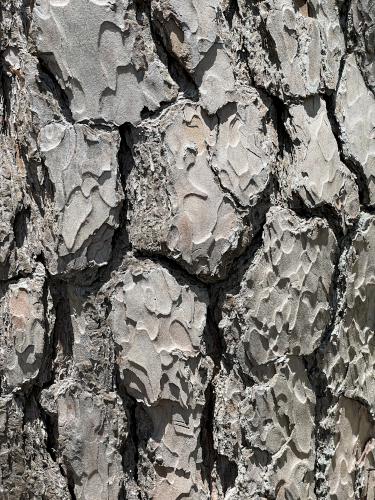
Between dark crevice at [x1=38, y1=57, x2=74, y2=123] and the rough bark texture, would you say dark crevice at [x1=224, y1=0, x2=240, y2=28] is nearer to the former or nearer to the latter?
the rough bark texture

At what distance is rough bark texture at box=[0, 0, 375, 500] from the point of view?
3.60ft

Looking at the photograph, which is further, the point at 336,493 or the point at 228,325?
the point at 336,493

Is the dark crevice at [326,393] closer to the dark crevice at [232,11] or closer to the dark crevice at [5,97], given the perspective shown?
the dark crevice at [232,11]

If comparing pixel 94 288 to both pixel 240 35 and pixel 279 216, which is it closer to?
pixel 279 216

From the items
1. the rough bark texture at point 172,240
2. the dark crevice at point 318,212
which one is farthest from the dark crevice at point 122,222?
the dark crevice at point 318,212

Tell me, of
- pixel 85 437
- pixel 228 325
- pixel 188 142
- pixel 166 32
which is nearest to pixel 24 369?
pixel 85 437

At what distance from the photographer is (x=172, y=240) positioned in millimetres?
1114

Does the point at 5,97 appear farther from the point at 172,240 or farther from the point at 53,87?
the point at 172,240

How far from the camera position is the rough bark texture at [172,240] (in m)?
1.10

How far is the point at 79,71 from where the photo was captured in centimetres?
108

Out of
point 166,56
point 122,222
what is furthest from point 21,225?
point 166,56

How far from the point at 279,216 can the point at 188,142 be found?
0.18m

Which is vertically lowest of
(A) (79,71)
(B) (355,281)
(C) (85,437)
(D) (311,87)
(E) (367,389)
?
(C) (85,437)

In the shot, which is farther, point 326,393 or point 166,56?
point 326,393
